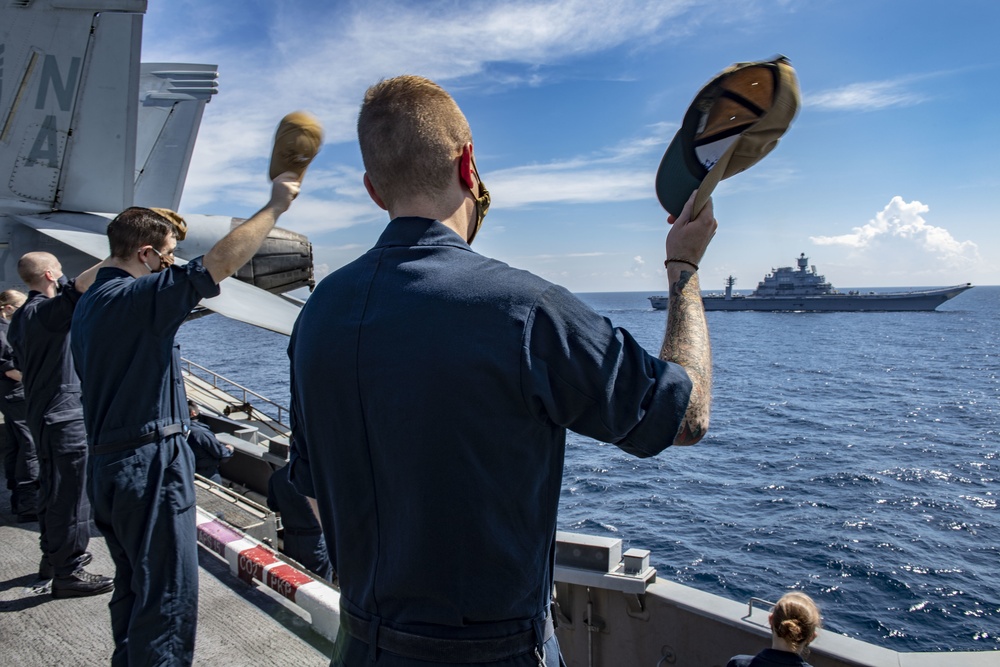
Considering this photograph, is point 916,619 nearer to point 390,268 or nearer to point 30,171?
point 390,268

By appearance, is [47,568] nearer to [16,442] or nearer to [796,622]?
[16,442]

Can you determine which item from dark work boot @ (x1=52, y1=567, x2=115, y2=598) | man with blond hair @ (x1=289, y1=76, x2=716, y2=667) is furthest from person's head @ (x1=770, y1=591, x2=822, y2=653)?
dark work boot @ (x1=52, y1=567, x2=115, y2=598)

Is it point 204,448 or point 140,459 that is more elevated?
point 140,459

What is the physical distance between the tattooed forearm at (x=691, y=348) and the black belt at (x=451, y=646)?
485 millimetres

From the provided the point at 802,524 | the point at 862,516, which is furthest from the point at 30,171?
the point at 862,516

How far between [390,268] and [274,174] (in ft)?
4.18

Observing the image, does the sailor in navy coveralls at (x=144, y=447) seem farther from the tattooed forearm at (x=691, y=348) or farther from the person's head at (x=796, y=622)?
the person's head at (x=796, y=622)

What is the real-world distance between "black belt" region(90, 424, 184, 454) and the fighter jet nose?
6.38m

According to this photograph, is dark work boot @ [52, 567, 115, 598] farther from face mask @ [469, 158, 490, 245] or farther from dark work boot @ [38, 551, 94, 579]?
face mask @ [469, 158, 490, 245]

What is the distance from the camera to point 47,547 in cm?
417

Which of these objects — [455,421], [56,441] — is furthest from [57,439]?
[455,421]

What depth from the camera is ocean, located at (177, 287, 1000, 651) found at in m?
12.6

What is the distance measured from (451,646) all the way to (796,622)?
2.83 meters

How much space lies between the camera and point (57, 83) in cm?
838
